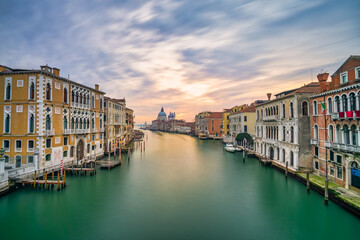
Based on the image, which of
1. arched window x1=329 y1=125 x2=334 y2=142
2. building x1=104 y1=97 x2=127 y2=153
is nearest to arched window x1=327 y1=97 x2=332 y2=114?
arched window x1=329 y1=125 x2=334 y2=142

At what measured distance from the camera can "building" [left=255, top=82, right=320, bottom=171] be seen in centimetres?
2142

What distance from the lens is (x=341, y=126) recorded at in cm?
1658

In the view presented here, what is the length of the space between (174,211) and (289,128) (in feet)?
56.7

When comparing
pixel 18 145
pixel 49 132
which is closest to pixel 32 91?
pixel 49 132

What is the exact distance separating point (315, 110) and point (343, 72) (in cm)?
462

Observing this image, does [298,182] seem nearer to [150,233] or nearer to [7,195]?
[150,233]

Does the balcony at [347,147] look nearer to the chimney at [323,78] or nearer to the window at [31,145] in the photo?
the chimney at [323,78]

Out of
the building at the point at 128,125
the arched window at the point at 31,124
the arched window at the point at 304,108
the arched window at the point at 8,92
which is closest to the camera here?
the arched window at the point at 31,124

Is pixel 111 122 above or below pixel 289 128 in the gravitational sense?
above

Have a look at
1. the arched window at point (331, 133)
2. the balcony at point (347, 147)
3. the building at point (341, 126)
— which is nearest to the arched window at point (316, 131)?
the building at point (341, 126)

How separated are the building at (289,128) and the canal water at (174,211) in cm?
321

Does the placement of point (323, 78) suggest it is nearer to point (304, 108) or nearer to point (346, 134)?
point (304, 108)

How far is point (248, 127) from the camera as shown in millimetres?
46219

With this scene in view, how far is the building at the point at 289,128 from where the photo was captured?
2142 cm
